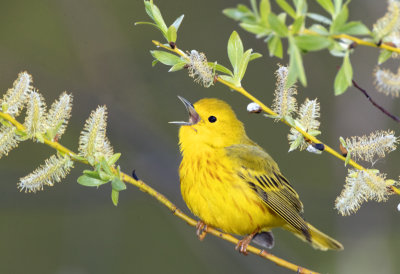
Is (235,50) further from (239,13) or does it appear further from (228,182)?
(228,182)

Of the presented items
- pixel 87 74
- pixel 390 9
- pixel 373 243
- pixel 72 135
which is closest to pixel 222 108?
pixel 390 9

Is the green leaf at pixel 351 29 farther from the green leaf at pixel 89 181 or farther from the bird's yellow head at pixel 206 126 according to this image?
the bird's yellow head at pixel 206 126

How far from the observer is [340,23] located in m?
1.78

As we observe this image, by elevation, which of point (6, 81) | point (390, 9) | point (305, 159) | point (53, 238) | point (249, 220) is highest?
point (305, 159)

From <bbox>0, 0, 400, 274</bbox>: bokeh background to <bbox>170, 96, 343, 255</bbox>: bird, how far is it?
192 cm

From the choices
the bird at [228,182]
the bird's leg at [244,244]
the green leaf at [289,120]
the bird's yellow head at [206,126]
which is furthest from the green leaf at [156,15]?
the bird's leg at [244,244]

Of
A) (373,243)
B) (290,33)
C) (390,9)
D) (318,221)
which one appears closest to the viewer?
(290,33)

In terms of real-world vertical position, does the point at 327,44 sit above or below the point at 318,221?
below

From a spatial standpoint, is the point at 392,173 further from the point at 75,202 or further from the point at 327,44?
the point at 327,44

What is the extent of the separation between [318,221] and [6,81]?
525 cm

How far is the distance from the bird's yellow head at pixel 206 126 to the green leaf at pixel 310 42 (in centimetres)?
255

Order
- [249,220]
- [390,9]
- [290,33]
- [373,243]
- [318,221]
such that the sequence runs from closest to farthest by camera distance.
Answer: [290,33]
[390,9]
[249,220]
[373,243]
[318,221]

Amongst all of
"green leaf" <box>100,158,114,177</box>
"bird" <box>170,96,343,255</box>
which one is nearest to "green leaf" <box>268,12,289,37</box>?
"green leaf" <box>100,158,114,177</box>

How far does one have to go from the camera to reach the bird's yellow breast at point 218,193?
4137 millimetres
